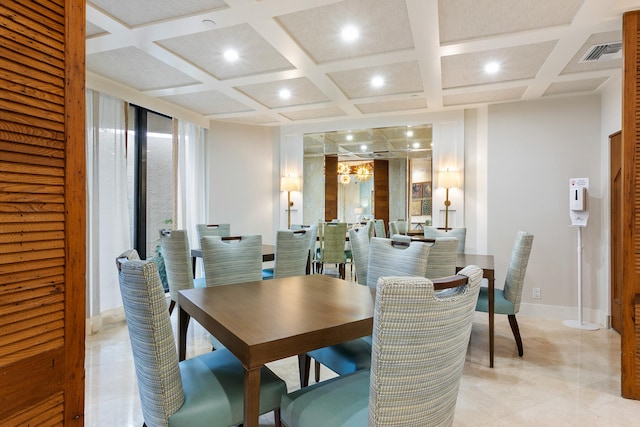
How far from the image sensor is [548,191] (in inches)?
160

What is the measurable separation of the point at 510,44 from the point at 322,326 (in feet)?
9.43

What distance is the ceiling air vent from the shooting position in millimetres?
2766

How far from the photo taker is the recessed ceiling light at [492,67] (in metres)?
3.15

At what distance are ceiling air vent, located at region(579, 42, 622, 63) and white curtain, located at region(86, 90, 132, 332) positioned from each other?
482 cm

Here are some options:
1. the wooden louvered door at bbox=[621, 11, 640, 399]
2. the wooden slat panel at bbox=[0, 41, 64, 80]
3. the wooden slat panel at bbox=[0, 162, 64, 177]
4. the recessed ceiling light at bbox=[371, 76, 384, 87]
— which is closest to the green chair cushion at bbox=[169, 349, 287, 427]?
the wooden slat panel at bbox=[0, 162, 64, 177]

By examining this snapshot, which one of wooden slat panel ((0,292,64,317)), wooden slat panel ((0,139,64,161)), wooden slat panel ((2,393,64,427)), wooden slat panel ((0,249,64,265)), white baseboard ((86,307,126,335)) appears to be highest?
wooden slat panel ((0,139,64,161))

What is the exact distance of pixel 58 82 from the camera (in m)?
0.89

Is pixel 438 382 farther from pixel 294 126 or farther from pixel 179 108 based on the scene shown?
pixel 294 126

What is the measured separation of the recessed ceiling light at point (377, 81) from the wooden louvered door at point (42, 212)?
3.06 m

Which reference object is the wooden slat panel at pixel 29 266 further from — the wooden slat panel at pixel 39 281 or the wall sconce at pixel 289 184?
the wall sconce at pixel 289 184

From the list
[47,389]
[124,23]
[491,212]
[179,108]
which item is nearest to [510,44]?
[491,212]

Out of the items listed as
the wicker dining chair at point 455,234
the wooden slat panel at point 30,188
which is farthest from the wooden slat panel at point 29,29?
the wicker dining chair at point 455,234

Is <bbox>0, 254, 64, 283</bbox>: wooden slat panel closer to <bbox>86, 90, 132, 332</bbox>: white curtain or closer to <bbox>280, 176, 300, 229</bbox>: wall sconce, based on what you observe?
<bbox>86, 90, 132, 332</bbox>: white curtain

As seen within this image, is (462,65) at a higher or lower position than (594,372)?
higher
